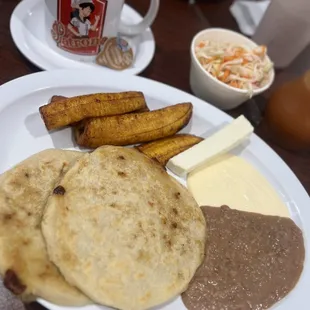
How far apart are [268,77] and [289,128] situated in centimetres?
25

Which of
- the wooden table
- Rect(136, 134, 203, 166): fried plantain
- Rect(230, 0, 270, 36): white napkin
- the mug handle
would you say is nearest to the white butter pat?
Rect(136, 134, 203, 166): fried plantain

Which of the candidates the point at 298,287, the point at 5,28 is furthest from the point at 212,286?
the point at 5,28

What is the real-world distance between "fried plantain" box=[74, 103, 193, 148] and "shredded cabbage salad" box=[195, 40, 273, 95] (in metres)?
0.31

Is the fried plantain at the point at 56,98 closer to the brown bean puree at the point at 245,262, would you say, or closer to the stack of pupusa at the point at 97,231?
the stack of pupusa at the point at 97,231

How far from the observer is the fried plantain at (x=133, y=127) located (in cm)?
139

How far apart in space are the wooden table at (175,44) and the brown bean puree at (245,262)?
440 mm

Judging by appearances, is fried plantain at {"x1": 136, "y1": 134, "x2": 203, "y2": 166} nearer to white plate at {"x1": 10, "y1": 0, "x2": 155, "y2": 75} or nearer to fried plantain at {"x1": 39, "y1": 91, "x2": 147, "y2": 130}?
fried plantain at {"x1": 39, "y1": 91, "x2": 147, "y2": 130}

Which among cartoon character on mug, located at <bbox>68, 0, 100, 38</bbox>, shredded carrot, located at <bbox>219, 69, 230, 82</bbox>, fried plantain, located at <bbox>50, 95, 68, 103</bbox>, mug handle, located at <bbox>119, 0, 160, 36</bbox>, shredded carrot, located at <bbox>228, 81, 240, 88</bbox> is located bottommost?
fried plantain, located at <bbox>50, 95, 68, 103</bbox>

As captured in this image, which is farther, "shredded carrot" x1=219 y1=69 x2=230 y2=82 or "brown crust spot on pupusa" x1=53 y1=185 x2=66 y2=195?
"shredded carrot" x1=219 y1=69 x2=230 y2=82

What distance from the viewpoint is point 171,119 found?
5.01 feet

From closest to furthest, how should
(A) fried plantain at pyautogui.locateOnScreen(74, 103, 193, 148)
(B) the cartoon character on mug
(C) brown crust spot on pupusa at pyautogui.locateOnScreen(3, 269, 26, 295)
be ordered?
(C) brown crust spot on pupusa at pyautogui.locateOnScreen(3, 269, 26, 295) → (A) fried plantain at pyautogui.locateOnScreen(74, 103, 193, 148) → (B) the cartoon character on mug

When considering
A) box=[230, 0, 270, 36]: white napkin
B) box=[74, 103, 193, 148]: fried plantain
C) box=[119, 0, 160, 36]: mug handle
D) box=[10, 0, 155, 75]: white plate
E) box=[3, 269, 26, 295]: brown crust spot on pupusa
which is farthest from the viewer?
box=[230, 0, 270, 36]: white napkin

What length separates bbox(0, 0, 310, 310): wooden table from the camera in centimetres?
167

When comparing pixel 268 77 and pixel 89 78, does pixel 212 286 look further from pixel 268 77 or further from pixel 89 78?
pixel 268 77
